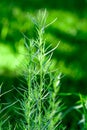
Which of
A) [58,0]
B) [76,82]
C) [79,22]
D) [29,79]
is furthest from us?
[58,0]

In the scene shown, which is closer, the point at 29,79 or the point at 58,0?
the point at 29,79

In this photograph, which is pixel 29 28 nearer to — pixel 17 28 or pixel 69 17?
pixel 17 28

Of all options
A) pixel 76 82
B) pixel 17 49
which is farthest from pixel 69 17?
pixel 76 82

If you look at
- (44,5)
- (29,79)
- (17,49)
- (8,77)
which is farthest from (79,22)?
(29,79)

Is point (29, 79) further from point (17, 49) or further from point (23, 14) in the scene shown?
point (23, 14)

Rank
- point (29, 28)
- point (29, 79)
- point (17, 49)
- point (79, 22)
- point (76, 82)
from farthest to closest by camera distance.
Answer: point (79, 22)
point (29, 28)
point (17, 49)
point (76, 82)
point (29, 79)

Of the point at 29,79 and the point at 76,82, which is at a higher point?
the point at 29,79
